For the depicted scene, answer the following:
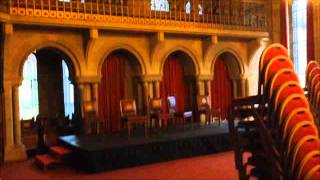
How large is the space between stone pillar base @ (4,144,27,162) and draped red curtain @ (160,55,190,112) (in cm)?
429

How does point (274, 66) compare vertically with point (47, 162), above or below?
above

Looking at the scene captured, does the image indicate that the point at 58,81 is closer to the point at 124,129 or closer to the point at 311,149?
the point at 124,129

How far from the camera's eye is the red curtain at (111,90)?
1002 cm

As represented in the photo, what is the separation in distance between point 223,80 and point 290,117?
1028cm

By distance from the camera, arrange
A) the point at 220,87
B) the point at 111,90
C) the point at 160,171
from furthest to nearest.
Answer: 1. the point at 220,87
2. the point at 111,90
3. the point at 160,171

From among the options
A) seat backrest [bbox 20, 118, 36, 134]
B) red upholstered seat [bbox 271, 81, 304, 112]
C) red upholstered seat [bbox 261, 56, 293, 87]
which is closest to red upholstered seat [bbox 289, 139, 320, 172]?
red upholstered seat [bbox 271, 81, 304, 112]

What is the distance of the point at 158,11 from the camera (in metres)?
10.1

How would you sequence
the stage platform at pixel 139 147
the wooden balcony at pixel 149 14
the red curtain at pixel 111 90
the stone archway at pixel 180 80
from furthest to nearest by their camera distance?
the stone archway at pixel 180 80 → the red curtain at pixel 111 90 → the wooden balcony at pixel 149 14 → the stage platform at pixel 139 147

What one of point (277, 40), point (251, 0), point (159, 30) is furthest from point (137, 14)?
point (277, 40)

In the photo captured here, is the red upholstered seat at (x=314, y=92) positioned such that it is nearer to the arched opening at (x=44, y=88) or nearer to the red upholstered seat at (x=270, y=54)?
the red upholstered seat at (x=270, y=54)

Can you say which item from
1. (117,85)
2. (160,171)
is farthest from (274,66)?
(117,85)

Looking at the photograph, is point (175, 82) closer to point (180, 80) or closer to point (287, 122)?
point (180, 80)

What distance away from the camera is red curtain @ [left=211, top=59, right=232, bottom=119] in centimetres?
1190

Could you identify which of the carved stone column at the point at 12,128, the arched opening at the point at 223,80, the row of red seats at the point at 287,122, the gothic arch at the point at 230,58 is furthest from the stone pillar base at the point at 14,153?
the row of red seats at the point at 287,122
